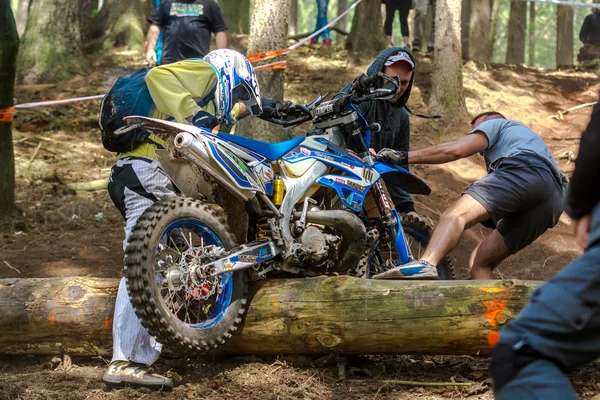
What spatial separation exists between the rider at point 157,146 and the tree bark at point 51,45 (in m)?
7.52

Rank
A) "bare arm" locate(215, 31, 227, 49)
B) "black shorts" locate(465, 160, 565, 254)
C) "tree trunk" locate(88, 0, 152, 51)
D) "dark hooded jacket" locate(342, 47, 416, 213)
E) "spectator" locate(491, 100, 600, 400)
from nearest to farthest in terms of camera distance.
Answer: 1. "spectator" locate(491, 100, 600, 400)
2. "black shorts" locate(465, 160, 565, 254)
3. "dark hooded jacket" locate(342, 47, 416, 213)
4. "bare arm" locate(215, 31, 227, 49)
5. "tree trunk" locate(88, 0, 152, 51)

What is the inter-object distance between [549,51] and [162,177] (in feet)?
163

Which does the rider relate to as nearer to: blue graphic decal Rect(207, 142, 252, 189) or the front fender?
blue graphic decal Rect(207, 142, 252, 189)

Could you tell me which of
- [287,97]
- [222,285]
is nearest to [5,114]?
Answer: [222,285]

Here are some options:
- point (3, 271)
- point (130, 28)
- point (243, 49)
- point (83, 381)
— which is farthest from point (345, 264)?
point (130, 28)

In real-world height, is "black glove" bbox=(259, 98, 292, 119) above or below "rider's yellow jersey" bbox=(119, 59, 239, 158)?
below

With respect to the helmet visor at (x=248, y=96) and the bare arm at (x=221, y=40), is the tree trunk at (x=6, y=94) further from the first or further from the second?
the helmet visor at (x=248, y=96)

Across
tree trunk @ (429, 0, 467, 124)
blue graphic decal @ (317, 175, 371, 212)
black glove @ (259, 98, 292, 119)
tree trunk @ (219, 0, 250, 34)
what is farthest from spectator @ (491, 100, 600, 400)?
tree trunk @ (219, 0, 250, 34)

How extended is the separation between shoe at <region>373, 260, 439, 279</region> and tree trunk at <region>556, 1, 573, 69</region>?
15.2 m

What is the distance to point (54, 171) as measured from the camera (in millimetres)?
8688

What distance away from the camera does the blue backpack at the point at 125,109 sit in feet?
14.4

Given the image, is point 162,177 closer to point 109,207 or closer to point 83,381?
point 83,381

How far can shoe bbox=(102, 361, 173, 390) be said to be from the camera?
396 cm

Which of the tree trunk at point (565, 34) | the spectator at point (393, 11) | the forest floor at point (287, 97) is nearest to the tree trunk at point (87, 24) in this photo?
the forest floor at point (287, 97)
